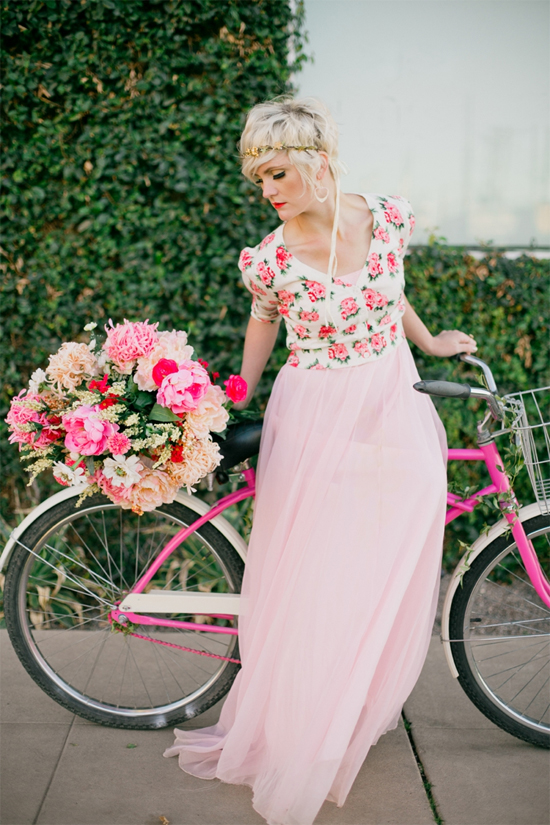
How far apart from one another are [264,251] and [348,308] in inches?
13.4

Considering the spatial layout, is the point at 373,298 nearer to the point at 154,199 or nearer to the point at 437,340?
the point at 437,340

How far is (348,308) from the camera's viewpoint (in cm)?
202

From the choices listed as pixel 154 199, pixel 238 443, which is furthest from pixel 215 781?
pixel 154 199

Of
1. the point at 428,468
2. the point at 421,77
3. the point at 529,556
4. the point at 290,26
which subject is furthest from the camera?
the point at 421,77

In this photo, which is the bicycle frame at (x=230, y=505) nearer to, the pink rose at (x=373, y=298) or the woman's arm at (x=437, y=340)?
the woman's arm at (x=437, y=340)

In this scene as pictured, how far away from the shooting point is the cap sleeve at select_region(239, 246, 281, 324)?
2.09 metres

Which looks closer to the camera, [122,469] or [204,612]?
[122,469]

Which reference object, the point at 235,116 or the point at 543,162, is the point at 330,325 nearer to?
the point at 235,116

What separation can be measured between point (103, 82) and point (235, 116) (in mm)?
630

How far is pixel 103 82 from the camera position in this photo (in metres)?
3.00

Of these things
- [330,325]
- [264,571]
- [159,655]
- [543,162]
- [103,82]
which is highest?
[103,82]

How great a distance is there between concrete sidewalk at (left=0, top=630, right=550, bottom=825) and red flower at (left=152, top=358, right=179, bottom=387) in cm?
137

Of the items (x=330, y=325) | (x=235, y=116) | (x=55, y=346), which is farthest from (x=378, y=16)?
(x=55, y=346)

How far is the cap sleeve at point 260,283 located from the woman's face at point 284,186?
0.17m
